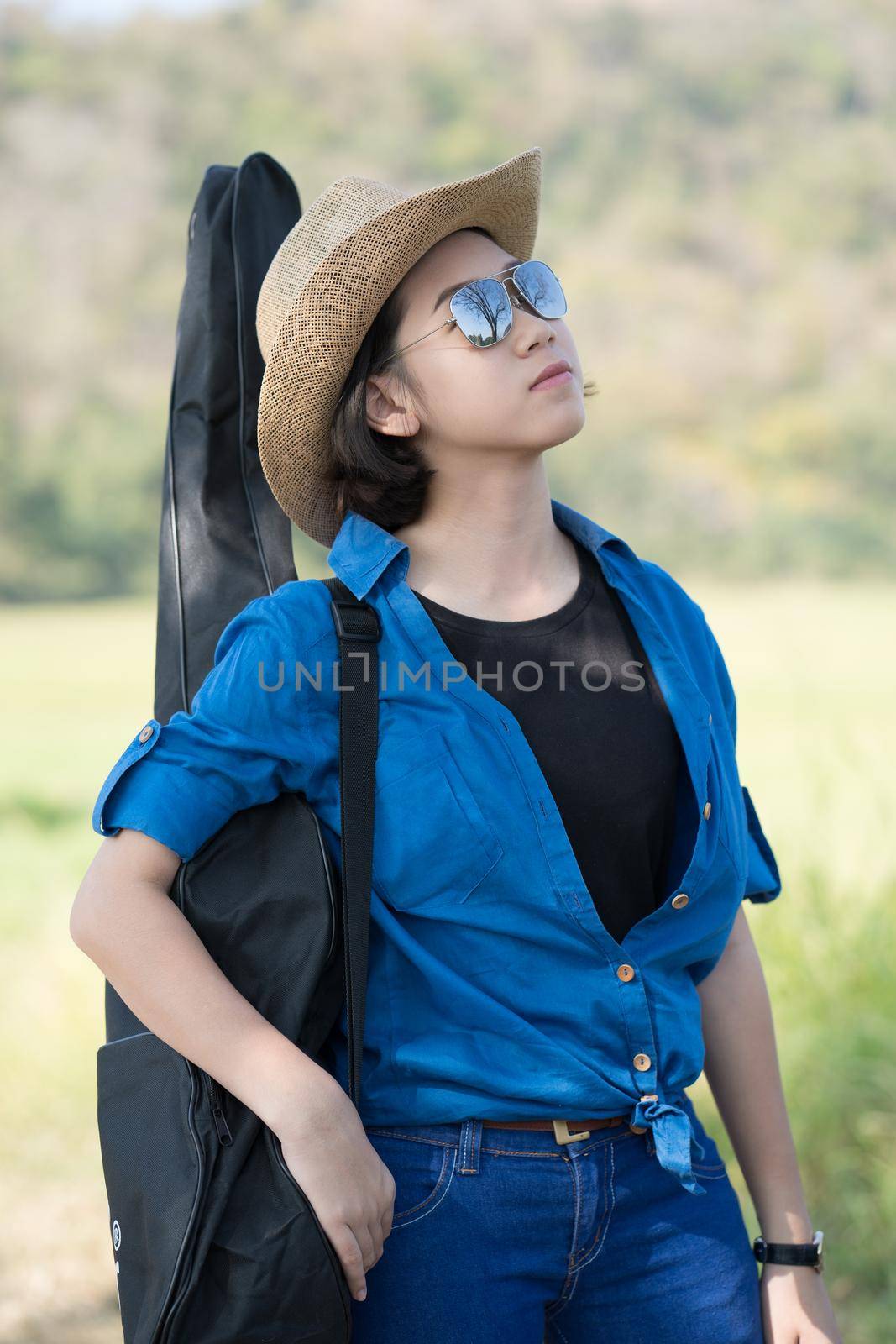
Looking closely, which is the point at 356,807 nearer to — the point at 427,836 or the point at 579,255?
the point at 427,836

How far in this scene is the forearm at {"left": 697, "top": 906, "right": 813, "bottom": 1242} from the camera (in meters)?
1.74

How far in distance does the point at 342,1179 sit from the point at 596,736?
0.61 m

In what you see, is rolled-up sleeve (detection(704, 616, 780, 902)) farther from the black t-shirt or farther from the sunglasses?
the sunglasses

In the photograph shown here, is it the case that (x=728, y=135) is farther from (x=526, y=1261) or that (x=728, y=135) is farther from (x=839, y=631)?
(x=526, y=1261)

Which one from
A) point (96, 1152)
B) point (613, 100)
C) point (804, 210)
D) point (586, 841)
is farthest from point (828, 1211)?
point (613, 100)

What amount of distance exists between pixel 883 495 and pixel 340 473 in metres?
24.1

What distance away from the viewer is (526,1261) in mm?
1450

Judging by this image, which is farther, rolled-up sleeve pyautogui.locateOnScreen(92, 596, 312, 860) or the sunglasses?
the sunglasses

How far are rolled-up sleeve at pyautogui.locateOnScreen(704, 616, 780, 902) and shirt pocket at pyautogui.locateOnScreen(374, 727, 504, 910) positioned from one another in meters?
0.44

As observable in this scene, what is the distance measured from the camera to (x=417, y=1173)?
4.79ft

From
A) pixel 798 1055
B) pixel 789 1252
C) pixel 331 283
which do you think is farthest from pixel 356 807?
pixel 798 1055

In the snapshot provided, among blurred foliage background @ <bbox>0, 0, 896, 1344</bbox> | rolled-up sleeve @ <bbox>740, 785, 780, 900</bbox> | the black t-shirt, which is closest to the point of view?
the black t-shirt

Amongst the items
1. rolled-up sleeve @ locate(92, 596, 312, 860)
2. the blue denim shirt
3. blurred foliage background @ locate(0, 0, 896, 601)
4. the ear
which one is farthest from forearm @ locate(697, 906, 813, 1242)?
blurred foliage background @ locate(0, 0, 896, 601)
